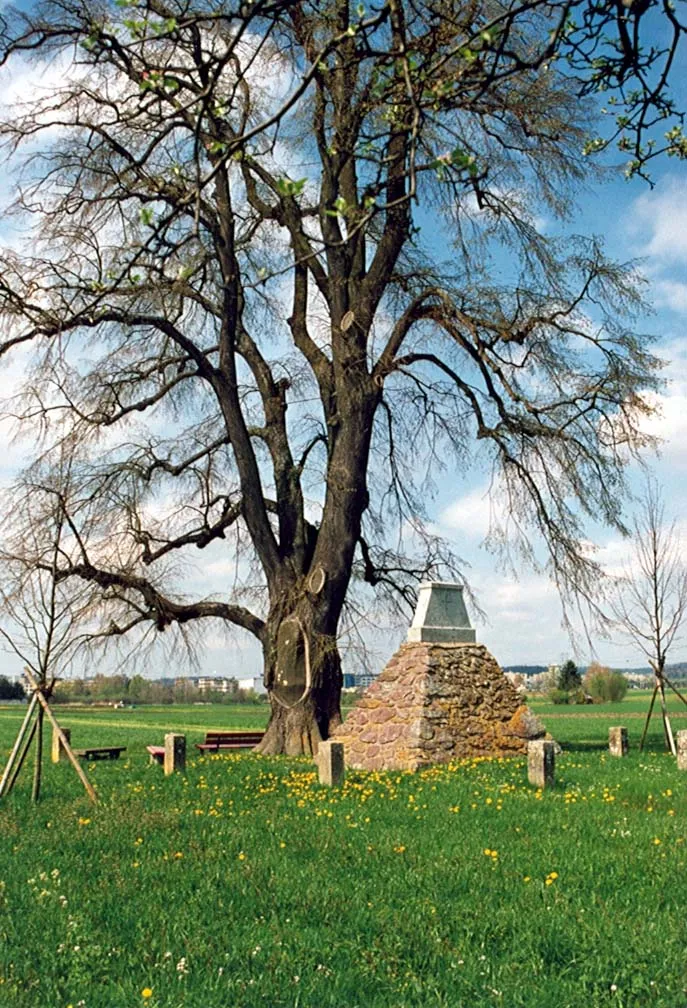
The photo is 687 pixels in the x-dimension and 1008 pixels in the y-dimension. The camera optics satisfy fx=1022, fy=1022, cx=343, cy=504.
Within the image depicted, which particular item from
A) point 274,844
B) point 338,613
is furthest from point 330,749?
point 338,613

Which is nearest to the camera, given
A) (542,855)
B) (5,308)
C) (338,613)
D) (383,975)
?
(383,975)

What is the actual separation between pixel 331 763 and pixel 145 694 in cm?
5579

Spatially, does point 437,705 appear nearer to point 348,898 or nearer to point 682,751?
point 682,751

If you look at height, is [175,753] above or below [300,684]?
below

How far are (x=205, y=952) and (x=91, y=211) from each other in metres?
16.6

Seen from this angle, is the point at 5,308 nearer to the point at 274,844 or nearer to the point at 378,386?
the point at 378,386

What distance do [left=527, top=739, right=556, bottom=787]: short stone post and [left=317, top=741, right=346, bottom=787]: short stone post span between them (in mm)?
2462

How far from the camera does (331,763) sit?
13336mm

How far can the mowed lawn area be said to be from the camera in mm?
5754

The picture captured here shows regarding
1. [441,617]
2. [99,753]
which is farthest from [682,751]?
[99,753]

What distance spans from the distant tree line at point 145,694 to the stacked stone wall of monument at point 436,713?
47700mm

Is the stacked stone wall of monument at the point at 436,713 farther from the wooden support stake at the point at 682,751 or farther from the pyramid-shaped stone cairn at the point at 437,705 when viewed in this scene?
the wooden support stake at the point at 682,751

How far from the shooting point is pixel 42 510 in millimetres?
20047

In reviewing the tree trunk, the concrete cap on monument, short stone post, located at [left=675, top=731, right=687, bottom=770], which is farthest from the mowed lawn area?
the tree trunk
